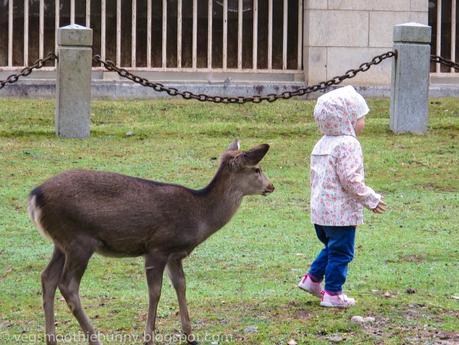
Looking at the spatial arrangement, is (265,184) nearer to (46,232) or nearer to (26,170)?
(46,232)

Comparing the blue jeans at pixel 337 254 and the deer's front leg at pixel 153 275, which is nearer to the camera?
the deer's front leg at pixel 153 275

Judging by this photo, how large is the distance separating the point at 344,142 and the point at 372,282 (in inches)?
60.3

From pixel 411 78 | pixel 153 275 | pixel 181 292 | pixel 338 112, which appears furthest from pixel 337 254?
pixel 411 78

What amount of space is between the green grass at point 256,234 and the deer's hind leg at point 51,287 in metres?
0.45

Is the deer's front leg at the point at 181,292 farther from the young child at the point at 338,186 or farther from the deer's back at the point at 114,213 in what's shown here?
the young child at the point at 338,186

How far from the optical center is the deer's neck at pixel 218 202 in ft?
26.1

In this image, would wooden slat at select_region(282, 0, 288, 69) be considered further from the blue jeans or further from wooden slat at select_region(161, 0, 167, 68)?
the blue jeans

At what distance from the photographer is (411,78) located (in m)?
17.5

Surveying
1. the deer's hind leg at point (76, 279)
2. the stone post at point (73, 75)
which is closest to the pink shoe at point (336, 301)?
the deer's hind leg at point (76, 279)

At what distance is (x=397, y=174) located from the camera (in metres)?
15.2

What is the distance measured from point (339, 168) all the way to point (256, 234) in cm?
337

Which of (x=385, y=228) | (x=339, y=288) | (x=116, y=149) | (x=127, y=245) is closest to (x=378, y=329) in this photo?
(x=339, y=288)

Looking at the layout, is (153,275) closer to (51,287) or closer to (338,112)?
(51,287)

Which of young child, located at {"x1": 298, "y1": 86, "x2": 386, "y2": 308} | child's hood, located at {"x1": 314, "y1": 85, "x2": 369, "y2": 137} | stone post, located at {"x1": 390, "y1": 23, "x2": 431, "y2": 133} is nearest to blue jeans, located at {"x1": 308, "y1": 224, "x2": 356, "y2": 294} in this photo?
young child, located at {"x1": 298, "y1": 86, "x2": 386, "y2": 308}
